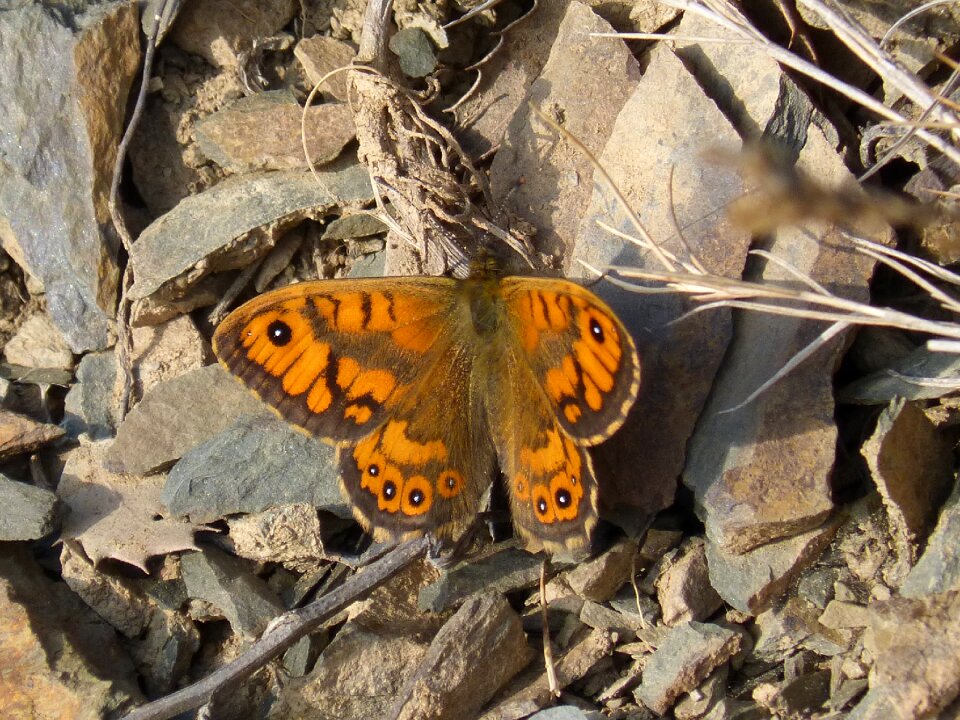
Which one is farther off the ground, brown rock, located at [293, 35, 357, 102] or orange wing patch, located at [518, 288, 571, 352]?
brown rock, located at [293, 35, 357, 102]

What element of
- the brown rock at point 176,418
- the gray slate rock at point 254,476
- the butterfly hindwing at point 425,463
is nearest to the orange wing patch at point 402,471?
the butterfly hindwing at point 425,463

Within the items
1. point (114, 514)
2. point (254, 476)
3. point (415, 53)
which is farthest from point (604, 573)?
point (415, 53)

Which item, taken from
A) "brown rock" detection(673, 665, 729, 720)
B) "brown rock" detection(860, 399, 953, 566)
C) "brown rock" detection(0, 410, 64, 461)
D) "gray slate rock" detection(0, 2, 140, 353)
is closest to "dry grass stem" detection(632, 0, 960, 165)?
"brown rock" detection(860, 399, 953, 566)

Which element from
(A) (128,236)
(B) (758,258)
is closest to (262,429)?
(A) (128,236)

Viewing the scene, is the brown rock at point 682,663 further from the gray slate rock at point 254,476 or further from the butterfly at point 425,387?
the gray slate rock at point 254,476

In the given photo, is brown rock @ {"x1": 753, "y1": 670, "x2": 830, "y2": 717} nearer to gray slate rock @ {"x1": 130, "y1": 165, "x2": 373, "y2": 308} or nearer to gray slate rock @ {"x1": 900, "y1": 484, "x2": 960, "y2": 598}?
gray slate rock @ {"x1": 900, "y1": 484, "x2": 960, "y2": 598}

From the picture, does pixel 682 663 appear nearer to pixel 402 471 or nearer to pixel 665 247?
pixel 402 471
